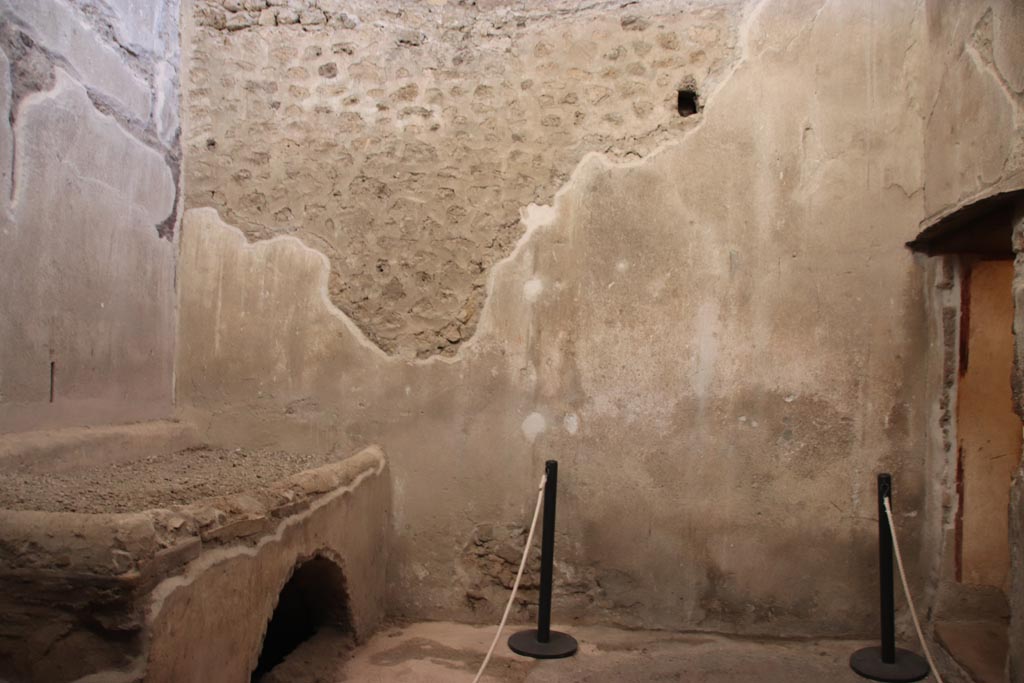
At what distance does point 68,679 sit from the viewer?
5.57 feet

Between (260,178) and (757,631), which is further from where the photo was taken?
(260,178)

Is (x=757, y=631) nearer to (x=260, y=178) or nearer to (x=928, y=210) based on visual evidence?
(x=928, y=210)

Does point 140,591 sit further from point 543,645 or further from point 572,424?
point 572,424

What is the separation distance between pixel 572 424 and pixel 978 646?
1.81 meters

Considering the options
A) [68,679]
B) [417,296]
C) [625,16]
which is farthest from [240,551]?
[625,16]

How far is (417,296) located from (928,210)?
2.34 m

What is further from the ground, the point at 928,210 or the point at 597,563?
the point at 928,210

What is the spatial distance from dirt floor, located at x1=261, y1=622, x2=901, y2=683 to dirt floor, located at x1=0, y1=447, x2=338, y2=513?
0.74 m

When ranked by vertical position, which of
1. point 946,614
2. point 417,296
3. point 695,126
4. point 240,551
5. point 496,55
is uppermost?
point 496,55

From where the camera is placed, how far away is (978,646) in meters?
2.83

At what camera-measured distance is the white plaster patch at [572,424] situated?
11.3 feet

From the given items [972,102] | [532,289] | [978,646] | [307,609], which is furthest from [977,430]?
[307,609]

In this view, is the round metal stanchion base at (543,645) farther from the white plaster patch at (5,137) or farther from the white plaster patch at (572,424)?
the white plaster patch at (5,137)

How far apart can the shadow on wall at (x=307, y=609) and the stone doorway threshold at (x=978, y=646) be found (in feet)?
7.71
